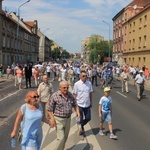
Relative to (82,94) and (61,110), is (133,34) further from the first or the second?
(61,110)

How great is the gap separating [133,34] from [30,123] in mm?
47788

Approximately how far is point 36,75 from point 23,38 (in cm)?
4872

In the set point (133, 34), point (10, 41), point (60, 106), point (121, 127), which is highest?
point (133, 34)

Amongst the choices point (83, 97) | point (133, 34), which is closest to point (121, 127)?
point (83, 97)

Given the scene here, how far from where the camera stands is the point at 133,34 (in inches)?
1989

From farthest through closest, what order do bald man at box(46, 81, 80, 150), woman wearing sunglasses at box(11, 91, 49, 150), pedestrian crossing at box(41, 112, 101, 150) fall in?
pedestrian crossing at box(41, 112, 101, 150)
bald man at box(46, 81, 80, 150)
woman wearing sunglasses at box(11, 91, 49, 150)

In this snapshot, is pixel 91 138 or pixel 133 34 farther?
pixel 133 34

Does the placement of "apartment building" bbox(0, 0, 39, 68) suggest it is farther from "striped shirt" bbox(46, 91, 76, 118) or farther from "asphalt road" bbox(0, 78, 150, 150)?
"striped shirt" bbox(46, 91, 76, 118)

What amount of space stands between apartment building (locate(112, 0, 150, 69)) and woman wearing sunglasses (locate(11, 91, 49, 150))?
37.6 m

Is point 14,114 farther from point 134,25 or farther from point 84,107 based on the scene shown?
point 134,25

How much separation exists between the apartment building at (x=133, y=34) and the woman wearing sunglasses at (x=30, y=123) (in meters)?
37.6

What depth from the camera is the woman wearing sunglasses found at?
15.0 ft

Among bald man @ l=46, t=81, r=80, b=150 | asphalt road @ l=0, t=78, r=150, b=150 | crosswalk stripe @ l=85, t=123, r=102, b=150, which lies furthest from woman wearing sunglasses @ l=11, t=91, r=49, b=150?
crosswalk stripe @ l=85, t=123, r=102, b=150

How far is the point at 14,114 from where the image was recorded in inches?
421
